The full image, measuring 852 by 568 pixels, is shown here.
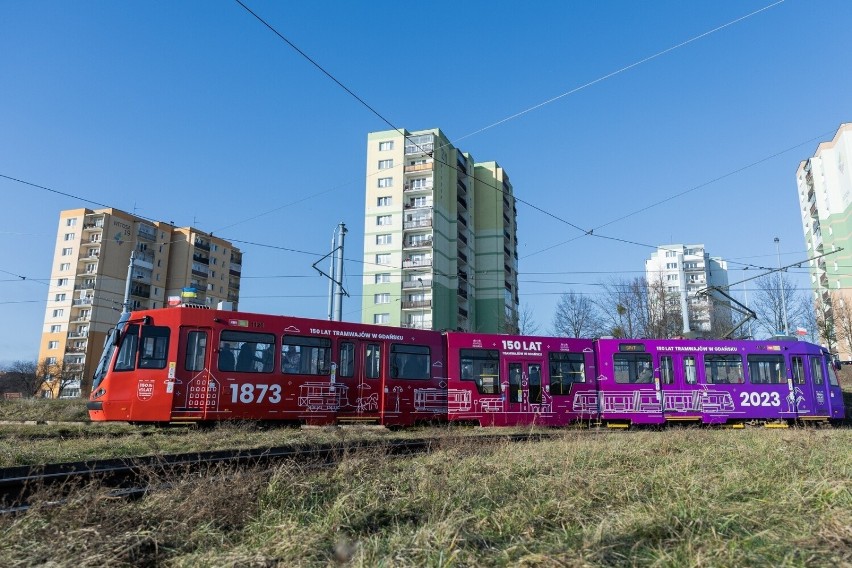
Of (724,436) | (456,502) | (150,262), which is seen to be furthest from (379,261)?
(456,502)

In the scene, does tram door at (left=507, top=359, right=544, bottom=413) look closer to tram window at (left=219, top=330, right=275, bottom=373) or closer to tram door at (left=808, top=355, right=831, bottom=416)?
tram window at (left=219, top=330, right=275, bottom=373)

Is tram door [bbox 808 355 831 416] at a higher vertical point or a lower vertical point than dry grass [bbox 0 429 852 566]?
higher

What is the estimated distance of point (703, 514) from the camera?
4.36 metres

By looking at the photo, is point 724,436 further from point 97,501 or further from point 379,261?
point 379,261

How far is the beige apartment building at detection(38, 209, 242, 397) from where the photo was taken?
66875mm

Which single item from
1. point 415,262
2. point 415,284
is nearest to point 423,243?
point 415,262

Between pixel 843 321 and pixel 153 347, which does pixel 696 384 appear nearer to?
pixel 153 347

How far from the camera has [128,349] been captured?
13.2 metres

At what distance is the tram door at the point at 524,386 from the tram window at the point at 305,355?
5.24m

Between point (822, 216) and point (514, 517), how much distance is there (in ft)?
232

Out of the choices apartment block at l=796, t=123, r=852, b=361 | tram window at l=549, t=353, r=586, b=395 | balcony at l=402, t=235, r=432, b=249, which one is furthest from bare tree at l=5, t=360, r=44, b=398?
apartment block at l=796, t=123, r=852, b=361

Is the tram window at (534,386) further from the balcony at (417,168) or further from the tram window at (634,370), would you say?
the balcony at (417,168)

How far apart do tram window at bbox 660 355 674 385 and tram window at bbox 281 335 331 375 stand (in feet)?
31.8

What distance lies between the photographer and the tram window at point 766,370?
1759cm
